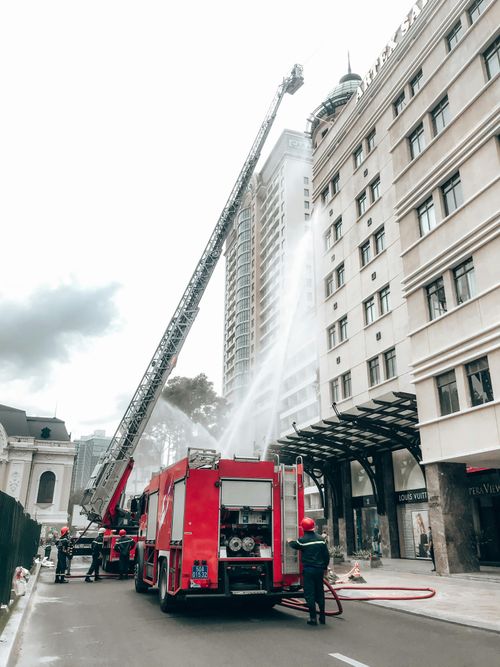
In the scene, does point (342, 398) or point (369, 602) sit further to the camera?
point (342, 398)

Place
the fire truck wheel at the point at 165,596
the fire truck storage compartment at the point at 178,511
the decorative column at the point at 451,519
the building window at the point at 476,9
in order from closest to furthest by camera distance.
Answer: the fire truck storage compartment at the point at 178,511, the fire truck wheel at the point at 165,596, the decorative column at the point at 451,519, the building window at the point at 476,9

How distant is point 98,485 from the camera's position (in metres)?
21.6

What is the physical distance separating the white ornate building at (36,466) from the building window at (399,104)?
1983 inches

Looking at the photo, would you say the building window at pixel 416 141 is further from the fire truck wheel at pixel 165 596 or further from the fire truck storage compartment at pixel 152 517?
the fire truck wheel at pixel 165 596

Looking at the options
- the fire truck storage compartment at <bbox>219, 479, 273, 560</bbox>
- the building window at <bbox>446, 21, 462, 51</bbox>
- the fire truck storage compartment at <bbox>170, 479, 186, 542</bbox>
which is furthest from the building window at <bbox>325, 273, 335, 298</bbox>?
the fire truck storage compartment at <bbox>170, 479, 186, 542</bbox>

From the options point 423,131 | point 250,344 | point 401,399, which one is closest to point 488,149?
point 423,131

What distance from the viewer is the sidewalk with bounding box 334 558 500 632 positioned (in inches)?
368

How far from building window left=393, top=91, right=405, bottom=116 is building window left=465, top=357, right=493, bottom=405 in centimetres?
1348

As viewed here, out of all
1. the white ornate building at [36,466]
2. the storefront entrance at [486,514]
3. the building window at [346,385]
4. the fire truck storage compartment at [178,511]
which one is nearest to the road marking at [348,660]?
the fire truck storage compartment at [178,511]

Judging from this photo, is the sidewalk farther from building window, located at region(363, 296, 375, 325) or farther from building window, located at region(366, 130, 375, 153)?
building window, located at region(366, 130, 375, 153)

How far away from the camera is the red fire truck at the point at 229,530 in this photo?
9.49m

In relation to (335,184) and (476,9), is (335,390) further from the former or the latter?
(476,9)

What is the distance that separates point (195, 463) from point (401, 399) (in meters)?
12.1

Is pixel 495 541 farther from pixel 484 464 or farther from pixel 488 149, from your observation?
pixel 488 149
